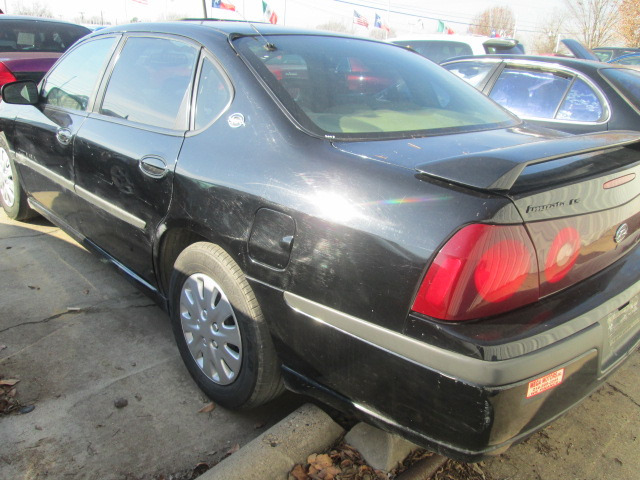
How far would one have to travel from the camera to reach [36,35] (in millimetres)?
7371

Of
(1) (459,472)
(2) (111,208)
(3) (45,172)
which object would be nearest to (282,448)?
(1) (459,472)

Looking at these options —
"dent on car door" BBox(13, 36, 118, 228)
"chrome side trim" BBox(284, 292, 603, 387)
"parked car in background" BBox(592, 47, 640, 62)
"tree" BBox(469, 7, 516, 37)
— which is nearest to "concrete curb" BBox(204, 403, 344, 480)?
"chrome side trim" BBox(284, 292, 603, 387)

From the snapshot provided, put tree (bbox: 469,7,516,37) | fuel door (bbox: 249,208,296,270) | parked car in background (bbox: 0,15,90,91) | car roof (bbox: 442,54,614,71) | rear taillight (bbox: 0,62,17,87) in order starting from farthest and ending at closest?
1. tree (bbox: 469,7,516,37)
2. parked car in background (bbox: 0,15,90,91)
3. rear taillight (bbox: 0,62,17,87)
4. car roof (bbox: 442,54,614,71)
5. fuel door (bbox: 249,208,296,270)

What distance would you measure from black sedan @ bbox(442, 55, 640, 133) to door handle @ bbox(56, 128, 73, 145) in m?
3.57

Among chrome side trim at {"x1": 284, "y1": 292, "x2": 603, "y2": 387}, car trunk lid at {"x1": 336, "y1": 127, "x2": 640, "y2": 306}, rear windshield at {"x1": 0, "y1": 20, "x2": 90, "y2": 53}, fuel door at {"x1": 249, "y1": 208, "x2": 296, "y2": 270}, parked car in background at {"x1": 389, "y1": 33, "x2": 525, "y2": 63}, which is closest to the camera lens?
chrome side trim at {"x1": 284, "y1": 292, "x2": 603, "y2": 387}

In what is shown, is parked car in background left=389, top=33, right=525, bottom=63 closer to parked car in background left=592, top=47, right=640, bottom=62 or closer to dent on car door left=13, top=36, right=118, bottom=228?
dent on car door left=13, top=36, right=118, bottom=228

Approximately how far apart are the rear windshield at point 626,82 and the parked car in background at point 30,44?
238 inches

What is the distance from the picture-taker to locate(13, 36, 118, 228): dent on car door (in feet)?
10.4

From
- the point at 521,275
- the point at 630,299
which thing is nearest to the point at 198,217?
the point at 521,275

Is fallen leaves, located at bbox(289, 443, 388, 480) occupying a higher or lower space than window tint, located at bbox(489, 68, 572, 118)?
lower

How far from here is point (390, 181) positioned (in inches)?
65.7

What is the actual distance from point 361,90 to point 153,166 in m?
0.99

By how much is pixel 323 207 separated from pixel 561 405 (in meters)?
0.97

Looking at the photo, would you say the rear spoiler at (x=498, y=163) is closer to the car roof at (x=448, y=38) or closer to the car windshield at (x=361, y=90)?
the car windshield at (x=361, y=90)
